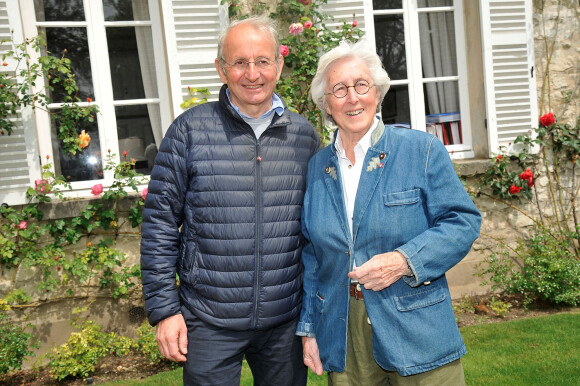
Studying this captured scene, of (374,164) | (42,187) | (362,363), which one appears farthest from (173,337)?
(42,187)

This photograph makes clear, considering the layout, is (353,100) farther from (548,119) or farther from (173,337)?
(548,119)

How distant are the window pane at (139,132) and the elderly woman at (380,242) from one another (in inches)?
114

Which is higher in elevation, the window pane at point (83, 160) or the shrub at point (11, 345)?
the window pane at point (83, 160)

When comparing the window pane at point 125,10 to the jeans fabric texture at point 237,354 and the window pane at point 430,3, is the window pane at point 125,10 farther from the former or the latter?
the jeans fabric texture at point 237,354

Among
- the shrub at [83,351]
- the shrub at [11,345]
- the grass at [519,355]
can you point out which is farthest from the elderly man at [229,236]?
the shrub at [11,345]

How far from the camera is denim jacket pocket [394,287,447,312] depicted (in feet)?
5.66

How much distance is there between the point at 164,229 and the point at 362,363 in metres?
0.90

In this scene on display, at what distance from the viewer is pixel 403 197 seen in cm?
173

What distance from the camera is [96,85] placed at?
4375 mm

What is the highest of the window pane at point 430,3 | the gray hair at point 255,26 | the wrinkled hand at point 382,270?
the window pane at point 430,3

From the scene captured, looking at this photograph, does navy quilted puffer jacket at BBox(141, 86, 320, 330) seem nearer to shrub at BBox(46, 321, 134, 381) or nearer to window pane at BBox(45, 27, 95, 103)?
shrub at BBox(46, 321, 134, 381)

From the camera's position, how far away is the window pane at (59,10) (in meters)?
4.25

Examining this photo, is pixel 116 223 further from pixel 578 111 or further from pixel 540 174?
pixel 578 111

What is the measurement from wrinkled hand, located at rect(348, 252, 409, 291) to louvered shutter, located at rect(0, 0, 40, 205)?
3314 millimetres
